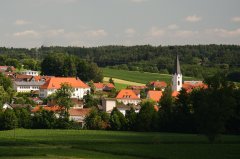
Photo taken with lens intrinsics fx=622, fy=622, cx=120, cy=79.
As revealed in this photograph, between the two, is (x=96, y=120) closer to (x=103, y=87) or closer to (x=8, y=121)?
(x=8, y=121)

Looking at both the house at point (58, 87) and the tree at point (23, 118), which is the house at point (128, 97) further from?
the tree at point (23, 118)

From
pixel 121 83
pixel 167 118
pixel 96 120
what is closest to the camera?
pixel 167 118

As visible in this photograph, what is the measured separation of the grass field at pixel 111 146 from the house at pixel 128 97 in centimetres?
4608

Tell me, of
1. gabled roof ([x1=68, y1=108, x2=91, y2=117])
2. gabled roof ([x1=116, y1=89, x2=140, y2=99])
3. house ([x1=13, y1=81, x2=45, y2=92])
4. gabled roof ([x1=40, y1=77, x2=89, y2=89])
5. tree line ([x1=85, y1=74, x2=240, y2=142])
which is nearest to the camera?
tree line ([x1=85, y1=74, x2=240, y2=142])

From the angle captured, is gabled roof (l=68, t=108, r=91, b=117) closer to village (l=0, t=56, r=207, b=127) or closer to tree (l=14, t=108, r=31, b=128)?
village (l=0, t=56, r=207, b=127)

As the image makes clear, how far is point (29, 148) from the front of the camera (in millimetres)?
69812

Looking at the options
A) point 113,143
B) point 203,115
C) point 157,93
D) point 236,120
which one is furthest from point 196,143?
point 157,93

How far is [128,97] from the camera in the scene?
145375 mm

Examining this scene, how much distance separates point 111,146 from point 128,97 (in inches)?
2807

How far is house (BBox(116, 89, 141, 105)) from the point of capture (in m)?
144

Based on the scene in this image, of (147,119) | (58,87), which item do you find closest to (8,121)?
(147,119)

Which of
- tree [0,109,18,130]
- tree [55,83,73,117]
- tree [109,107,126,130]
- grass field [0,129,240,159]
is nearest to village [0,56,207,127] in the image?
tree [55,83,73,117]

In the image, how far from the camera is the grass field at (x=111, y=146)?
205ft

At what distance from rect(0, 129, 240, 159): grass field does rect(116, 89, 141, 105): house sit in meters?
46.1
